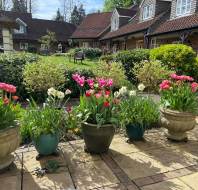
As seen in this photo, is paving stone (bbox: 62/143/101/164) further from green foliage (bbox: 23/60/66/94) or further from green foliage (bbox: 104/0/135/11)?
green foliage (bbox: 104/0/135/11)

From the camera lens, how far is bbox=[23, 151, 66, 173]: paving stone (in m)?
3.13

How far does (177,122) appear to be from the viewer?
157 inches

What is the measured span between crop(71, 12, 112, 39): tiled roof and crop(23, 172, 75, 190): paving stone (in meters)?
29.0

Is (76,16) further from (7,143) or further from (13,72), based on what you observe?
(7,143)

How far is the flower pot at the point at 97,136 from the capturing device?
11.2ft

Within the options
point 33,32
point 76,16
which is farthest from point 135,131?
point 76,16

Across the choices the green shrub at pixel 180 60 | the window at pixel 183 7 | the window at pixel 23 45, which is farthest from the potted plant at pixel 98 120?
the window at pixel 23 45

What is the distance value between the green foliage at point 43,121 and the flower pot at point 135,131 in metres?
1.28

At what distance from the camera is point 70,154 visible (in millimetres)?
3574

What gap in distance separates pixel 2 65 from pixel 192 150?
17.7ft

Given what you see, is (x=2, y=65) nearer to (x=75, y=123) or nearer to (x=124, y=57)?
(x=75, y=123)

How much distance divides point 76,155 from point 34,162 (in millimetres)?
643

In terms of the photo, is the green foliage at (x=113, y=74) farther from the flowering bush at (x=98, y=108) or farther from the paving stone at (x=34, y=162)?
the paving stone at (x=34, y=162)

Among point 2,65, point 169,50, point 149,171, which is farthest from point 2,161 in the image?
point 169,50
